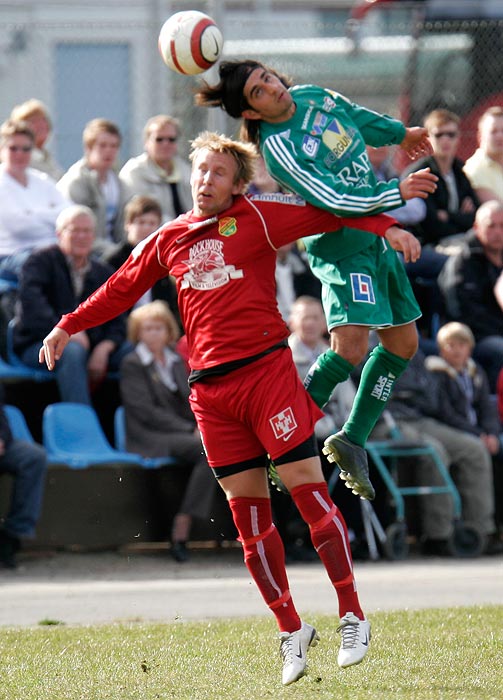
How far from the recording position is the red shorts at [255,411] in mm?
6293

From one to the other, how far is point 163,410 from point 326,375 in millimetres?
4020

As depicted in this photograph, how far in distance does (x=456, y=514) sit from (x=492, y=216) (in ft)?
8.94

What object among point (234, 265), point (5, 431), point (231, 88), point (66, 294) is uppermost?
point (231, 88)

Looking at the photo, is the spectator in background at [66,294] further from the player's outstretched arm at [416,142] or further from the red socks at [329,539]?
the red socks at [329,539]

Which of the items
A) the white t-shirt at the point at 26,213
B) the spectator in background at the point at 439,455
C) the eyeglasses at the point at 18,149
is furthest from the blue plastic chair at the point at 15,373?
the spectator in background at the point at 439,455

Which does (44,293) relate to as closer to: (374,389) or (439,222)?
(439,222)

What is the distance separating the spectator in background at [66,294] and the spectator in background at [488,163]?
3.96 m

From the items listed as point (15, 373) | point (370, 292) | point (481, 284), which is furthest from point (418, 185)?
point (481, 284)

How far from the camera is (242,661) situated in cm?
675

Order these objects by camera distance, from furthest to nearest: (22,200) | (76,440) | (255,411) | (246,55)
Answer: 1. (246,55)
2. (22,200)
3. (76,440)
4. (255,411)

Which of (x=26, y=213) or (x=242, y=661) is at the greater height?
(x=26, y=213)

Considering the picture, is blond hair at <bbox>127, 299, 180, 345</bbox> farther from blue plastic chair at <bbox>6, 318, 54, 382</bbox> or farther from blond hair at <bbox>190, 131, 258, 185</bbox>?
blond hair at <bbox>190, 131, 258, 185</bbox>

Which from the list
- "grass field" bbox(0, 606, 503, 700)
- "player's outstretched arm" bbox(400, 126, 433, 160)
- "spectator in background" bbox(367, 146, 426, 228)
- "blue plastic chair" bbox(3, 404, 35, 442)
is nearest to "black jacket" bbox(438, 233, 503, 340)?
"spectator in background" bbox(367, 146, 426, 228)

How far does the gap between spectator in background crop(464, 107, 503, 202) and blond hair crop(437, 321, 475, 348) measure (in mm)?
1913
